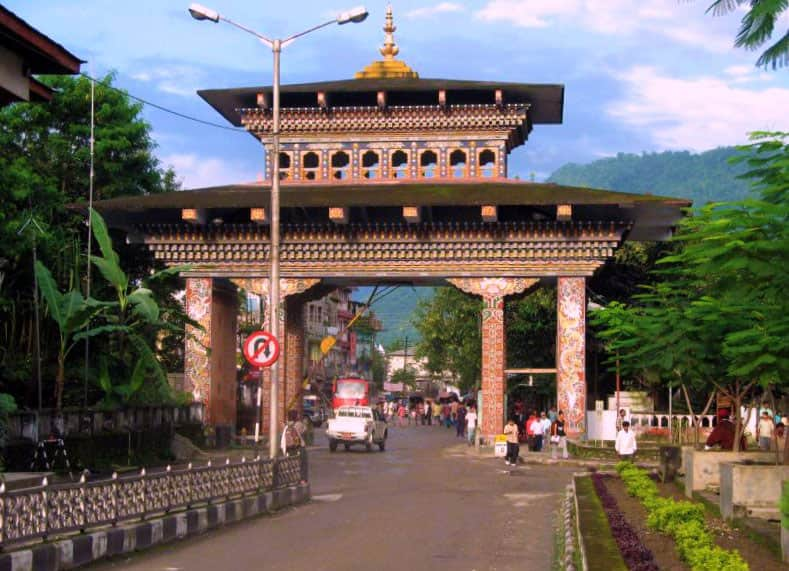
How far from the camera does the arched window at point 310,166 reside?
141ft

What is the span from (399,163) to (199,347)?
32.3ft

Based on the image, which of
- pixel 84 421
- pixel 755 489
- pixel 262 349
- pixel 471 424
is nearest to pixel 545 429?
pixel 471 424

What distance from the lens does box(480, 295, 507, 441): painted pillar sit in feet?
127

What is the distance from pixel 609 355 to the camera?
47.2m

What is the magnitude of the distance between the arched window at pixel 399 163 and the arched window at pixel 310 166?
2.73 m

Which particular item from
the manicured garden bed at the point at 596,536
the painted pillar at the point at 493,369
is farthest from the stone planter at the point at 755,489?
the painted pillar at the point at 493,369

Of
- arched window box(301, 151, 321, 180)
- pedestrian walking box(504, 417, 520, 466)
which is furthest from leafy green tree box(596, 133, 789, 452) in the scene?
arched window box(301, 151, 321, 180)

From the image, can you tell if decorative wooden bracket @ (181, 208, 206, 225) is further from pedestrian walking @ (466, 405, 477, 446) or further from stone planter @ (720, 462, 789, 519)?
stone planter @ (720, 462, 789, 519)

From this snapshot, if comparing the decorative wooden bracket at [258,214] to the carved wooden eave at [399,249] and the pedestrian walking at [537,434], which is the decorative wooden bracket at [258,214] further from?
the pedestrian walking at [537,434]

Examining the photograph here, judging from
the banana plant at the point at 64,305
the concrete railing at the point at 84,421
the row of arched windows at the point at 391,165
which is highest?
the row of arched windows at the point at 391,165

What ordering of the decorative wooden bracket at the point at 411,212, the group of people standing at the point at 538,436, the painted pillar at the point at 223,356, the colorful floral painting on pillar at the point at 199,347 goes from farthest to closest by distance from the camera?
the painted pillar at the point at 223,356 → the colorful floral painting on pillar at the point at 199,347 → the decorative wooden bracket at the point at 411,212 → the group of people standing at the point at 538,436

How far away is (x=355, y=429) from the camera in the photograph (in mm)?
41500

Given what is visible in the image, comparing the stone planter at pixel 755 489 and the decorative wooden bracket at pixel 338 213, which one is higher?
the decorative wooden bracket at pixel 338 213

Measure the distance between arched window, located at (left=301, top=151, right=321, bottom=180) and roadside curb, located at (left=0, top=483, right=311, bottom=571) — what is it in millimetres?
23350
